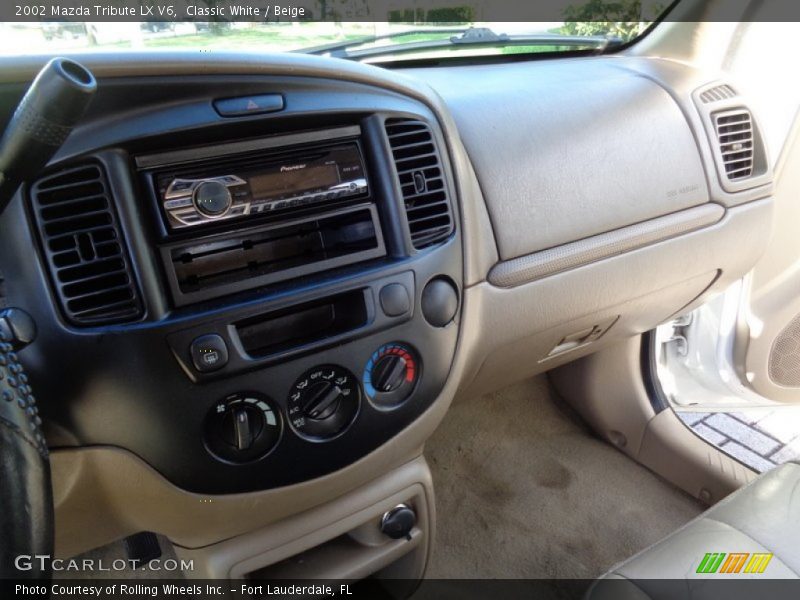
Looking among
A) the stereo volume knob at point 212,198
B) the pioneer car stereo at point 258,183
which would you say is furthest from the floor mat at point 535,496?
the stereo volume knob at point 212,198

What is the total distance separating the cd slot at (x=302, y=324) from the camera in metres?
0.93

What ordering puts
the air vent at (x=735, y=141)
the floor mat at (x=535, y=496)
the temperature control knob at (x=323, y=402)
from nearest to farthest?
the temperature control knob at (x=323, y=402), the air vent at (x=735, y=141), the floor mat at (x=535, y=496)

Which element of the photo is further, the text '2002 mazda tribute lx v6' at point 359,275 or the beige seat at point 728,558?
the beige seat at point 728,558

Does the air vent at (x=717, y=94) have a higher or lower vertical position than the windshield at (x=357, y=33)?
lower

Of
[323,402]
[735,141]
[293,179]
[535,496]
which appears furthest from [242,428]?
[735,141]

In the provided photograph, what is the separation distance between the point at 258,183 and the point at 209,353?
0.79ft

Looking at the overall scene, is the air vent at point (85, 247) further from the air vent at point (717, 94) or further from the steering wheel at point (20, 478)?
the air vent at point (717, 94)

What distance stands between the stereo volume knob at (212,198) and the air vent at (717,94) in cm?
116

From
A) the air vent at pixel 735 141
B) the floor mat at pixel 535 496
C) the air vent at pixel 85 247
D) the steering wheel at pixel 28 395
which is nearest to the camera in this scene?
the steering wheel at pixel 28 395

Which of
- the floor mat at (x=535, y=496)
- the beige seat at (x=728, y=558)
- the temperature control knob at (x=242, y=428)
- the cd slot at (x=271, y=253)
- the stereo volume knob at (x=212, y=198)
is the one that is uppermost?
the stereo volume knob at (x=212, y=198)

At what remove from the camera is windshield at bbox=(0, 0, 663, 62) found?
3.05 ft

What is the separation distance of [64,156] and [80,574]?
1.31 metres

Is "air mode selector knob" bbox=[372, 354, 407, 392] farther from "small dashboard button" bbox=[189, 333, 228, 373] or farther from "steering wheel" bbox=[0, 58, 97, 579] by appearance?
"steering wheel" bbox=[0, 58, 97, 579]

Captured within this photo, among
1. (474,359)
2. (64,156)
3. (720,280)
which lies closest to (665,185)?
(720,280)
